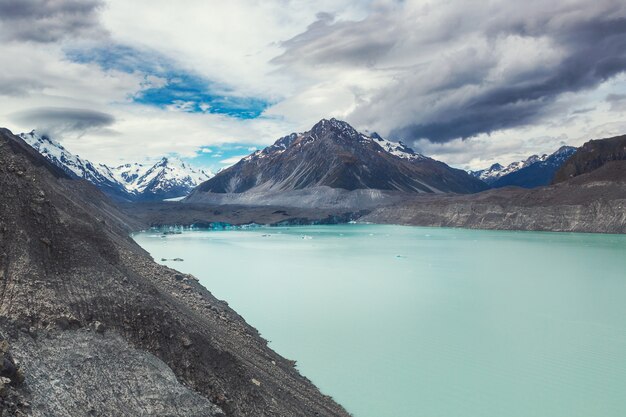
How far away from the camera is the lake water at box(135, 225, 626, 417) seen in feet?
44.2

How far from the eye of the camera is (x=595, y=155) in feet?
454

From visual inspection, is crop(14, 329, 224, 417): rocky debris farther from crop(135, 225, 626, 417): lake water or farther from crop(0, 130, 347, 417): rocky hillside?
crop(135, 225, 626, 417): lake water

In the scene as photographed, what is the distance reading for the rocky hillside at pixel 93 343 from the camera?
7469 mm

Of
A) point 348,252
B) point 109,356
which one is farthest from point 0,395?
point 348,252

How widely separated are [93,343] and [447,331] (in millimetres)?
15510

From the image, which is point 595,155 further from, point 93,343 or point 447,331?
point 93,343

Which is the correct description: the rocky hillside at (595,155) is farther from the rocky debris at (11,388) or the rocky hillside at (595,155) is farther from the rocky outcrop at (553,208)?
the rocky debris at (11,388)

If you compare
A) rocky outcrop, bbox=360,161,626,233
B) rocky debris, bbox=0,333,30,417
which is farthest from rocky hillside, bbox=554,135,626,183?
rocky debris, bbox=0,333,30,417

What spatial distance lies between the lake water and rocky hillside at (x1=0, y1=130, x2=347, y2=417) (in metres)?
3.08

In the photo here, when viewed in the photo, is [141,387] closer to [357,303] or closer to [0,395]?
[0,395]

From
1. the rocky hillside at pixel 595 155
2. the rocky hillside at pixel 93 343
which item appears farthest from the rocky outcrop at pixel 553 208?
the rocky hillside at pixel 93 343

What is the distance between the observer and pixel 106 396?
7.68 m

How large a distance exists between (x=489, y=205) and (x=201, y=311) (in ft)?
330

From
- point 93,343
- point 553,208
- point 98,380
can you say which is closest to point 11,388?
point 98,380
